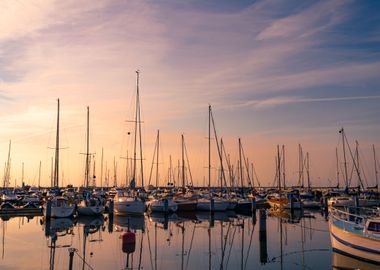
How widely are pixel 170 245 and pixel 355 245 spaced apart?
1219 centimetres

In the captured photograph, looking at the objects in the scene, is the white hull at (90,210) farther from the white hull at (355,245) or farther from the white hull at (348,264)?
the white hull at (348,264)

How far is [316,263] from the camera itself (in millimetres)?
23578

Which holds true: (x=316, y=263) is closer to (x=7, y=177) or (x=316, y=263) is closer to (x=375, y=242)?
(x=375, y=242)

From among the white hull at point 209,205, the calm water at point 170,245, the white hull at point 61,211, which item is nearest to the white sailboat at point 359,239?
the calm water at point 170,245

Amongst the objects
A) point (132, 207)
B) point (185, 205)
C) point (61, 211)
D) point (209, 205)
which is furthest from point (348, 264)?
point (185, 205)

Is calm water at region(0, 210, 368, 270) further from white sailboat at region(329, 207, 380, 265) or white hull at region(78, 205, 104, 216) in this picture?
white hull at region(78, 205, 104, 216)

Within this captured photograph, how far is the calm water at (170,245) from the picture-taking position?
23656 millimetres

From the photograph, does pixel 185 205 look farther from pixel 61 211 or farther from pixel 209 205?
pixel 61 211

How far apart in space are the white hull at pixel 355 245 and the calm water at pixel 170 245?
740 mm

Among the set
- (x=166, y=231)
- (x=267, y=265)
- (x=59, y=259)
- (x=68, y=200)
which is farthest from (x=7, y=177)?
(x=267, y=265)

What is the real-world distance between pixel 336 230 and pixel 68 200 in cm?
3238

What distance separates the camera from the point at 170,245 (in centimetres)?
2970

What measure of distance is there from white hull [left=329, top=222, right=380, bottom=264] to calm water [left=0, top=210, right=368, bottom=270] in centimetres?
74

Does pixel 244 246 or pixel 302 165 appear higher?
pixel 302 165
